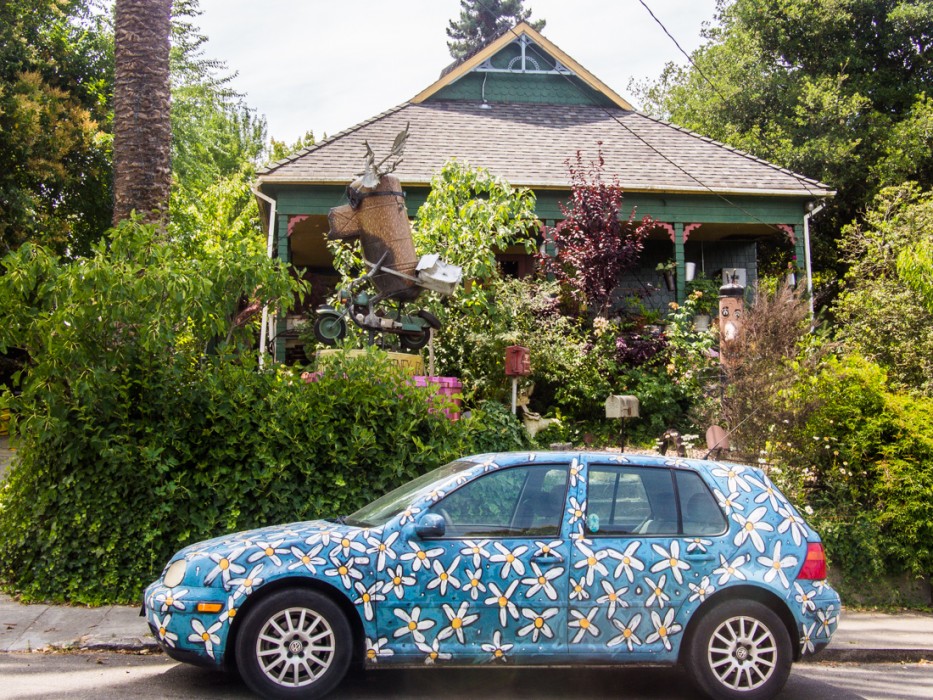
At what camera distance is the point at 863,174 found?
80.4ft

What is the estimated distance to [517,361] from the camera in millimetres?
10773

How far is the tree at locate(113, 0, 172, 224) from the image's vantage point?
896cm

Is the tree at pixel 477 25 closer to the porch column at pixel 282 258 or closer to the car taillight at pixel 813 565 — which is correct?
the porch column at pixel 282 258

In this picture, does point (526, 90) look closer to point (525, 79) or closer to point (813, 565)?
point (525, 79)

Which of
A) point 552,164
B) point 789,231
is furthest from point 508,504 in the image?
point 789,231

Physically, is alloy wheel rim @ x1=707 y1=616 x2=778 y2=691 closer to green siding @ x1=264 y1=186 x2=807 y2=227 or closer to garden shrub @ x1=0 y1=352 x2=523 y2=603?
garden shrub @ x1=0 y1=352 x2=523 y2=603

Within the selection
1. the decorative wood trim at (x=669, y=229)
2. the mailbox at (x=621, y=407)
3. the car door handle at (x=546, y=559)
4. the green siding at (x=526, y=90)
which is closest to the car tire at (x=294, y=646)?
the car door handle at (x=546, y=559)

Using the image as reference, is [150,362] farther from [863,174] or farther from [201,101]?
[201,101]

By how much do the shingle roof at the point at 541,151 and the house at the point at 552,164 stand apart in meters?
0.03

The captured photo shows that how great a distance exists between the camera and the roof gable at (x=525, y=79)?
19703 millimetres

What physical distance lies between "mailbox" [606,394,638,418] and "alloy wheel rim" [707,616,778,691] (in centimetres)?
636

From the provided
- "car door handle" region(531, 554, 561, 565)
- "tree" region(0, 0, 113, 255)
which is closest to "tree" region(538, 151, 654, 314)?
"car door handle" region(531, 554, 561, 565)

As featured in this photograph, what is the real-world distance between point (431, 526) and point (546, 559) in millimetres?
702

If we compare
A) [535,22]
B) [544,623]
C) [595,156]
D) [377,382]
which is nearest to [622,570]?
[544,623]
